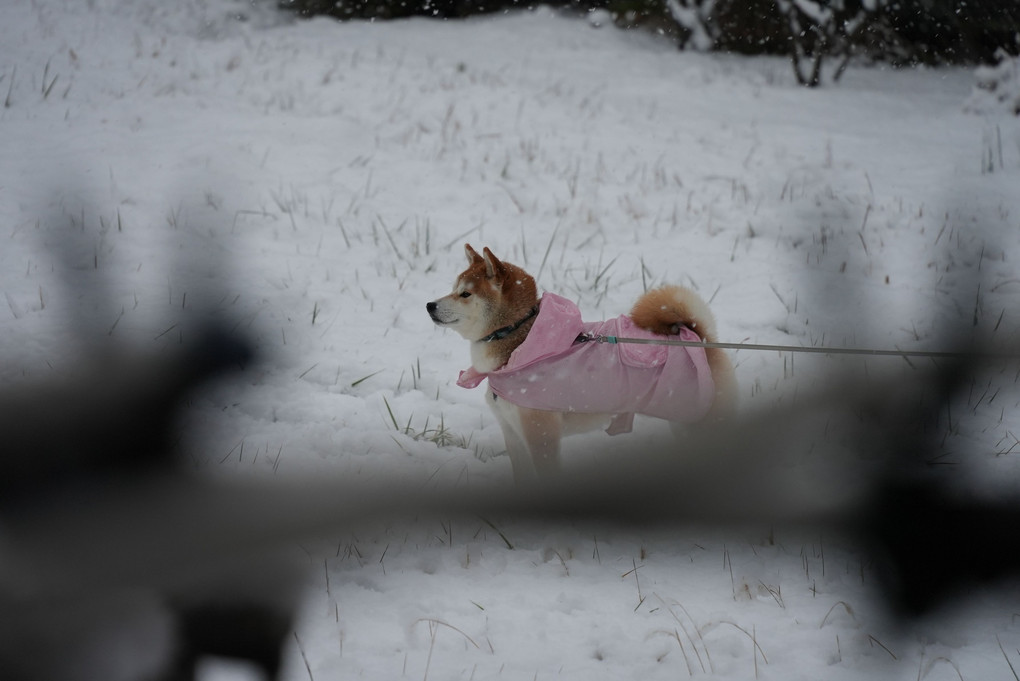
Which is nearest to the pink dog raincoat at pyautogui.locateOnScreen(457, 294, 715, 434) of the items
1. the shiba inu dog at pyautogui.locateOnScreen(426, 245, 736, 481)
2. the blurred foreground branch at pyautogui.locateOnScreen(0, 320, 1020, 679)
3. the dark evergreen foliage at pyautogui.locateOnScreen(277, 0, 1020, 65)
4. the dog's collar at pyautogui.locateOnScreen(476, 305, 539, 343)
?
the shiba inu dog at pyautogui.locateOnScreen(426, 245, 736, 481)

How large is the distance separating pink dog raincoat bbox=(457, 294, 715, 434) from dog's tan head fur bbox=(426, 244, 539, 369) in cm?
18

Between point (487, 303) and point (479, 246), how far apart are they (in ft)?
8.84

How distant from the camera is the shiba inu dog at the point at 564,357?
2.52m

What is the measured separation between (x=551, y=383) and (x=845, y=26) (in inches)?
403

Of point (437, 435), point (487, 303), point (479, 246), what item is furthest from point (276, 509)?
point (479, 246)

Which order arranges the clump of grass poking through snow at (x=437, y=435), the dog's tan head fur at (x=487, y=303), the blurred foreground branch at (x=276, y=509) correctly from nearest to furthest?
the blurred foreground branch at (x=276, y=509)
the dog's tan head fur at (x=487, y=303)
the clump of grass poking through snow at (x=437, y=435)

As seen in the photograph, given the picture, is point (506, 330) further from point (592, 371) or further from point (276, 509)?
point (276, 509)

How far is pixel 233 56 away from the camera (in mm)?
8969

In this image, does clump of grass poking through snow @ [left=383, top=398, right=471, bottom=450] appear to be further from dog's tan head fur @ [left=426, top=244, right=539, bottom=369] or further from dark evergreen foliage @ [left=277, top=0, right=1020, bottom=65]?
dark evergreen foliage @ [left=277, top=0, right=1020, bottom=65]

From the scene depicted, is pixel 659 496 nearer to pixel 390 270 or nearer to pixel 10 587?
pixel 10 587

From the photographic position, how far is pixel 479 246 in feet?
17.6

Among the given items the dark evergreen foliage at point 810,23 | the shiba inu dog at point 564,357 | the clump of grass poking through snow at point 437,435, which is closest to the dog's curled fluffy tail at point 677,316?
the shiba inu dog at point 564,357

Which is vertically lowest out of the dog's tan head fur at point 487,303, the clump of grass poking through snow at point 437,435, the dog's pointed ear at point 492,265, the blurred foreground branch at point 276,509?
the clump of grass poking through snow at point 437,435

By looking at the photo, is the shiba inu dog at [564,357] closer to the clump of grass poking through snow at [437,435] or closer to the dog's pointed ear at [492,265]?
the dog's pointed ear at [492,265]
